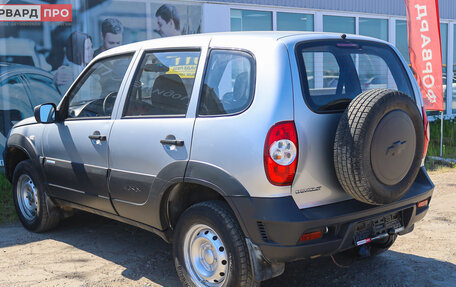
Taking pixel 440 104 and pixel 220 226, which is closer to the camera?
pixel 220 226

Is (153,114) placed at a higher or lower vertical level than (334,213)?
higher

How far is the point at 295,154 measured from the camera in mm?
3336

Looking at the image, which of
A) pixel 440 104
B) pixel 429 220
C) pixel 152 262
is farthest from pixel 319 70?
pixel 440 104

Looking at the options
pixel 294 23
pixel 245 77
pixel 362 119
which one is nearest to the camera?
pixel 362 119

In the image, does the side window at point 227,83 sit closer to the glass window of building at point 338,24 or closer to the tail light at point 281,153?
the tail light at point 281,153

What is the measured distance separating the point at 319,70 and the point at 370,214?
1.25 metres

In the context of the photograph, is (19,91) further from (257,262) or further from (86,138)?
(257,262)

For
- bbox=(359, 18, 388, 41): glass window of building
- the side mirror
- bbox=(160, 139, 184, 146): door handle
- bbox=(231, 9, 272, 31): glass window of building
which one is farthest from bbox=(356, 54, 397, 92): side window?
bbox=(359, 18, 388, 41): glass window of building

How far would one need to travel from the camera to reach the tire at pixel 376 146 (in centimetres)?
331

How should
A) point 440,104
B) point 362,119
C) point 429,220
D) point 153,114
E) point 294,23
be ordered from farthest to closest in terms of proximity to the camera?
point 294,23 → point 440,104 → point 429,220 → point 153,114 → point 362,119

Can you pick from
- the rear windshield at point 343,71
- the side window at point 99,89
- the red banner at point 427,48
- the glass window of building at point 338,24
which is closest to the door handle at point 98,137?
the side window at point 99,89

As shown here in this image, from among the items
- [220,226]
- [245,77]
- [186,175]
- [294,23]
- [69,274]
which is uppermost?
[294,23]

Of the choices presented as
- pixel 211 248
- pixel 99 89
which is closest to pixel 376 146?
pixel 211 248

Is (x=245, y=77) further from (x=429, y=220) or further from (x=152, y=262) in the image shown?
(x=429, y=220)
